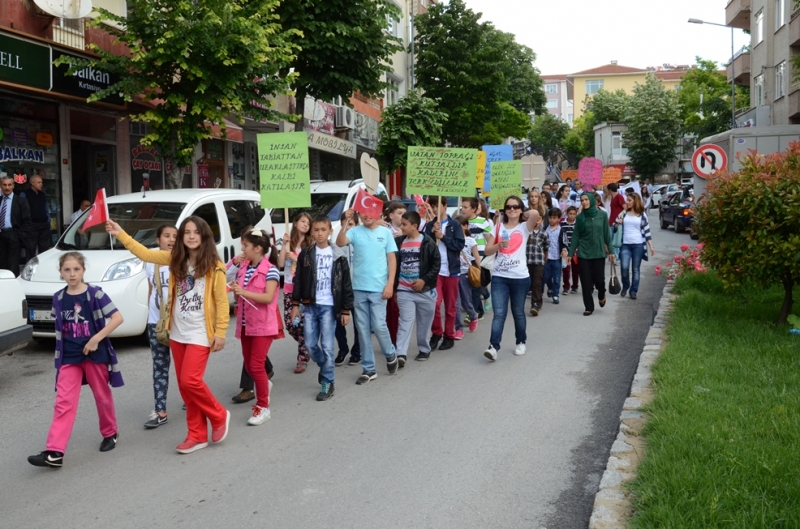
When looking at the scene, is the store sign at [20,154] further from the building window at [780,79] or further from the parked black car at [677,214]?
the building window at [780,79]

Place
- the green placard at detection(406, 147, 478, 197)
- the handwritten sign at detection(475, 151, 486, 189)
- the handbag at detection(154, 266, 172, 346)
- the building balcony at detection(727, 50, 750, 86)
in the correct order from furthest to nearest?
the building balcony at detection(727, 50, 750, 86) < the handwritten sign at detection(475, 151, 486, 189) < the green placard at detection(406, 147, 478, 197) < the handbag at detection(154, 266, 172, 346)

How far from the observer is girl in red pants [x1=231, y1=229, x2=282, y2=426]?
653 centimetres

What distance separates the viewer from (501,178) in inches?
533

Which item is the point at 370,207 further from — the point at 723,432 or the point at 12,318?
the point at 723,432

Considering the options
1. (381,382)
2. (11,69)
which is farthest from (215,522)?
(11,69)

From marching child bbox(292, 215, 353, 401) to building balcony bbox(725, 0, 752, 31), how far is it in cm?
4118

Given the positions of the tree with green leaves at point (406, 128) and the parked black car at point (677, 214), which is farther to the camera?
the parked black car at point (677, 214)

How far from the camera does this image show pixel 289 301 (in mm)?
8422

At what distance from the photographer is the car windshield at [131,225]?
10.2 m

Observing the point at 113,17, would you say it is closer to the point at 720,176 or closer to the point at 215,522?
the point at 720,176

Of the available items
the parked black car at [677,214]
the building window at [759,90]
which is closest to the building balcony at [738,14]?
the building window at [759,90]

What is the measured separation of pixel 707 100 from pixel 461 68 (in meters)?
35.5

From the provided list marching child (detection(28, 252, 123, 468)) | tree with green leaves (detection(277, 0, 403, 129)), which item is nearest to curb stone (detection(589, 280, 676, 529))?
marching child (detection(28, 252, 123, 468))

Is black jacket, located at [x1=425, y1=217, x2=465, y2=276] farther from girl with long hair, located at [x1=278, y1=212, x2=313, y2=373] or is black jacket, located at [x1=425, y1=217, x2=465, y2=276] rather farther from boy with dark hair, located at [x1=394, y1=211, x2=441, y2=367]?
girl with long hair, located at [x1=278, y1=212, x2=313, y2=373]
